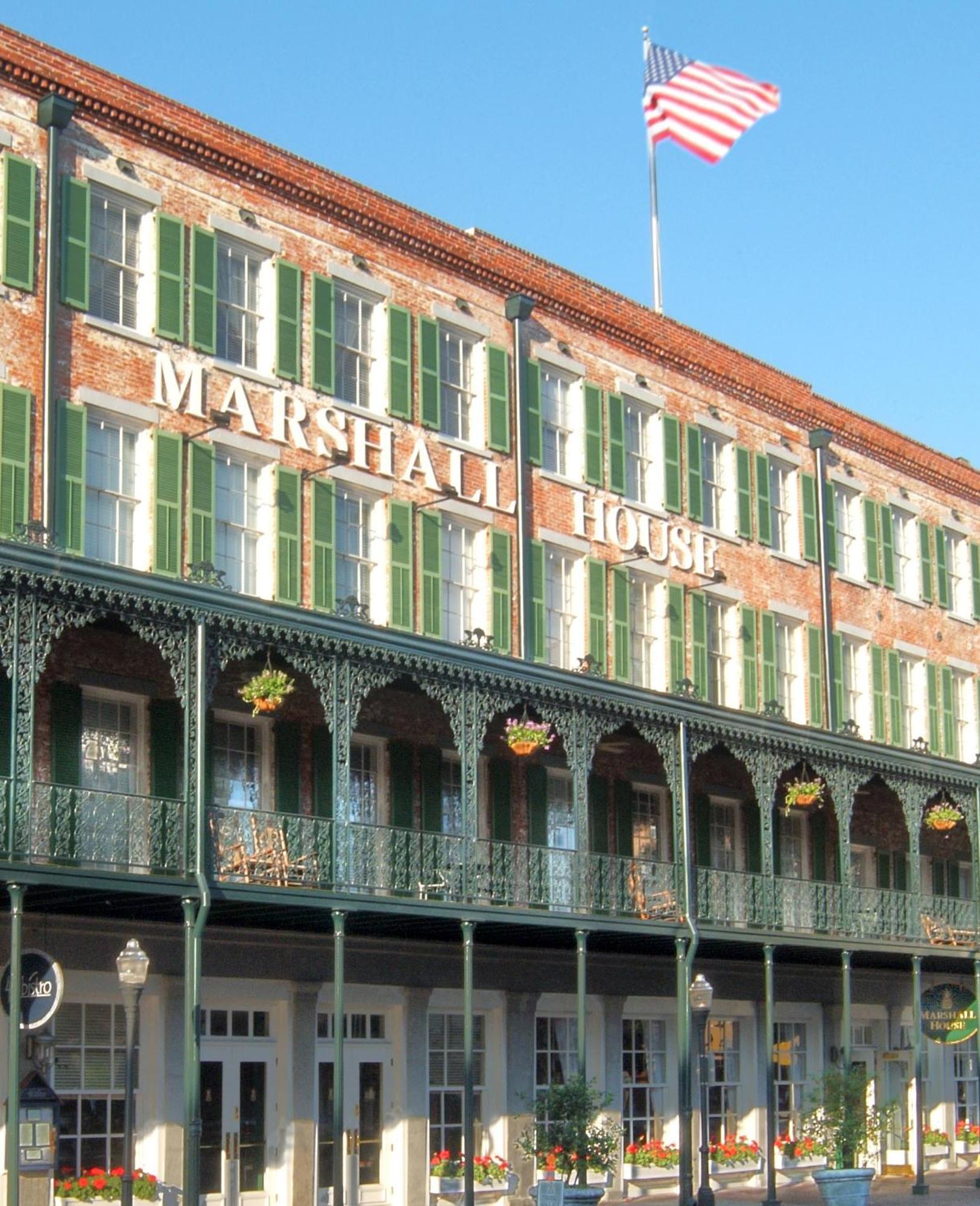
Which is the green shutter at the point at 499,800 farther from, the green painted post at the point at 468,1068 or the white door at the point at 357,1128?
Result: the green painted post at the point at 468,1068

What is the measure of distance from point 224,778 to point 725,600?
1113cm

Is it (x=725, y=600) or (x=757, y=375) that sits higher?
(x=757, y=375)

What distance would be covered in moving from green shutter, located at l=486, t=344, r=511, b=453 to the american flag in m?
5.12

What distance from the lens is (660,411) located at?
31594 millimetres

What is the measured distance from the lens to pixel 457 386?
28.1 metres

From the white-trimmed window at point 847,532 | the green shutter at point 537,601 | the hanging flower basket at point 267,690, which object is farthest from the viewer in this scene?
the white-trimmed window at point 847,532

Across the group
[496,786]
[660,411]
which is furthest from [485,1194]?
[660,411]

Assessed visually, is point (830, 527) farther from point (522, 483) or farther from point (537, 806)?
point (537, 806)

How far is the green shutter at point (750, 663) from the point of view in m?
32.1

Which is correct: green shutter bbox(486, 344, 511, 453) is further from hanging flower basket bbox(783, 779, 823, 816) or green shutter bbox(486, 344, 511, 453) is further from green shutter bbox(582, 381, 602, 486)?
hanging flower basket bbox(783, 779, 823, 816)

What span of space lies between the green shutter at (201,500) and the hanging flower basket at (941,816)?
14.1m

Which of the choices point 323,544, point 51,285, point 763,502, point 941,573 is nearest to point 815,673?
point 763,502

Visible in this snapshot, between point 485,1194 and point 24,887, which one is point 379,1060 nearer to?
point 485,1194

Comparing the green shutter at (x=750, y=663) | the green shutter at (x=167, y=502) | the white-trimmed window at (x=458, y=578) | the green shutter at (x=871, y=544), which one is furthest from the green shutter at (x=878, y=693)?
the green shutter at (x=167, y=502)
